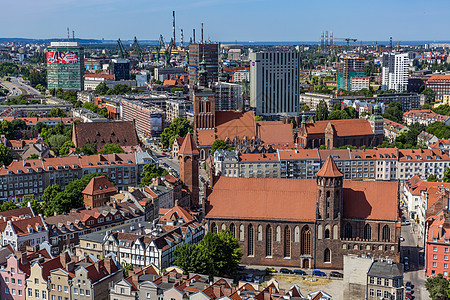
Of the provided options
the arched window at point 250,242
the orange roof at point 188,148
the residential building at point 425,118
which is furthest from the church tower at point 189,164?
the residential building at point 425,118

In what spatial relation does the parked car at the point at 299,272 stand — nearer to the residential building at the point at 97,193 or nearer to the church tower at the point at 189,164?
the church tower at the point at 189,164

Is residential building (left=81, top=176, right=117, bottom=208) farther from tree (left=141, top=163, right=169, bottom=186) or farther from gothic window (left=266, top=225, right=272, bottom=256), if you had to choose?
gothic window (left=266, top=225, right=272, bottom=256)

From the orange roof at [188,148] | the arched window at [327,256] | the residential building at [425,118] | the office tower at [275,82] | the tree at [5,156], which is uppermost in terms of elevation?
the office tower at [275,82]

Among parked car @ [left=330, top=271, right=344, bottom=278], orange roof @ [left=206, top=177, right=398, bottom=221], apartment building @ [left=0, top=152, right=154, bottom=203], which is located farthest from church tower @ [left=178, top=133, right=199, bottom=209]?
parked car @ [left=330, top=271, right=344, bottom=278]

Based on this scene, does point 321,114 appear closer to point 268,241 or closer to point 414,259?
point 414,259

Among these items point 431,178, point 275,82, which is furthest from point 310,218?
point 275,82

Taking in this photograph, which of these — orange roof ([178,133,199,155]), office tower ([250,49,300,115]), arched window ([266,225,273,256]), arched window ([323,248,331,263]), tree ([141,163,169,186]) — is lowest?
arched window ([323,248,331,263])

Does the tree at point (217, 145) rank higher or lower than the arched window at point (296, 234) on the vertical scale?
higher
